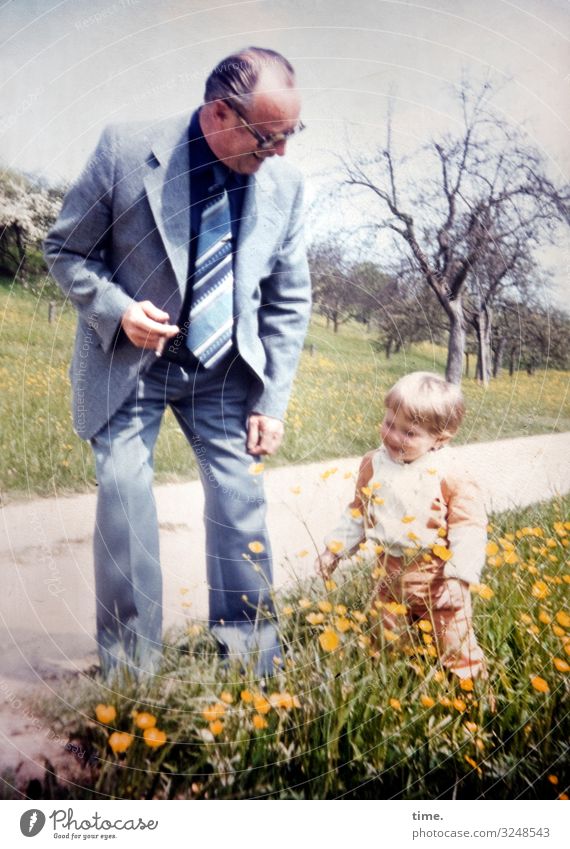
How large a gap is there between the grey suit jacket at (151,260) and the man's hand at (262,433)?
18mm

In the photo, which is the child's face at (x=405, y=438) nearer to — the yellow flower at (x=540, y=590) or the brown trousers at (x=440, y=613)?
the brown trousers at (x=440, y=613)

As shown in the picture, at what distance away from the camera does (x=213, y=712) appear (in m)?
1.19

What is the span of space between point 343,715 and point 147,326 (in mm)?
708

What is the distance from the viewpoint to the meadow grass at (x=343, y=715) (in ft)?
3.87

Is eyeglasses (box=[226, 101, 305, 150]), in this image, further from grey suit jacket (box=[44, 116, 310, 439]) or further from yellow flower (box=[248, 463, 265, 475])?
yellow flower (box=[248, 463, 265, 475])

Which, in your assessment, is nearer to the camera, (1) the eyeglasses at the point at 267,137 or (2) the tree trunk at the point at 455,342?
(1) the eyeglasses at the point at 267,137

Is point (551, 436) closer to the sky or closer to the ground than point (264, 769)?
closer to the sky

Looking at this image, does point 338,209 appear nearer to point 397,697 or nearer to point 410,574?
point 410,574

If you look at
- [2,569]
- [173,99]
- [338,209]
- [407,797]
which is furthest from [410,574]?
[173,99]

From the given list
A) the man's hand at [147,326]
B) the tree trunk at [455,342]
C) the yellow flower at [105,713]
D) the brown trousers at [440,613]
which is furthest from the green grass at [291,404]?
the yellow flower at [105,713]

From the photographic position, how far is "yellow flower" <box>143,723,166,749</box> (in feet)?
3.84

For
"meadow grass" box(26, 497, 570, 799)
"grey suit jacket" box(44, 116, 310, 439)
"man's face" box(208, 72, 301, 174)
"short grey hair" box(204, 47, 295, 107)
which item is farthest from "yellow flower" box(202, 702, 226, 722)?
"short grey hair" box(204, 47, 295, 107)

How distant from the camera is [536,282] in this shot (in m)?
1.30

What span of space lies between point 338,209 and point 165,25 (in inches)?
17.7
